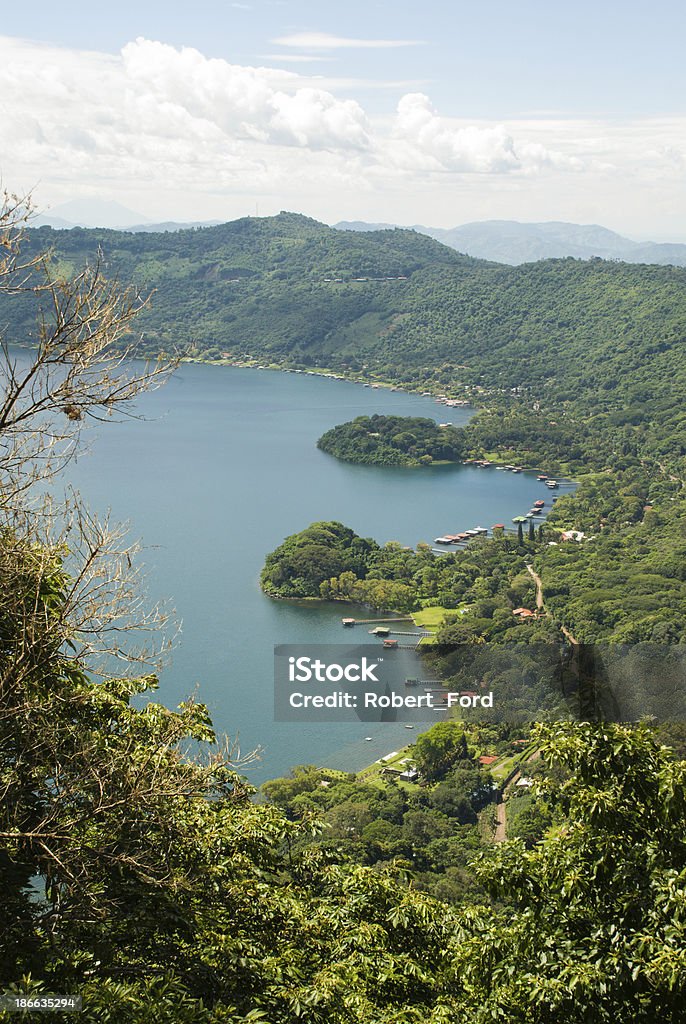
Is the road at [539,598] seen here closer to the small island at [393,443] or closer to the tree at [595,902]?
the small island at [393,443]

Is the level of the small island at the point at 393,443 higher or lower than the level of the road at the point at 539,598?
higher

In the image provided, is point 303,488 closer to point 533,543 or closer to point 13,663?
point 533,543

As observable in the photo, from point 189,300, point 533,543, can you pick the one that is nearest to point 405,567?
point 533,543

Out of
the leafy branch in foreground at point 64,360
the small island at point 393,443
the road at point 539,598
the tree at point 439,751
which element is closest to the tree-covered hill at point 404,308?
the small island at point 393,443

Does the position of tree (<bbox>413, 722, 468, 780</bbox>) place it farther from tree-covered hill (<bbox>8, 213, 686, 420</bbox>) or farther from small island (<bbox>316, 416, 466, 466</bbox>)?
tree-covered hill (<bbox>8, 213, 686, 420</bbox>)

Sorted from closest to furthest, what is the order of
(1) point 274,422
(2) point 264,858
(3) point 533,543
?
1. (2) point 264,858
2. (3) point 533,543
3. (1) point 274,422

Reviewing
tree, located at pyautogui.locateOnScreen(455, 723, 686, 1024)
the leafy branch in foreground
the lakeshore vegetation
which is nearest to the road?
the lakeshore vegetation

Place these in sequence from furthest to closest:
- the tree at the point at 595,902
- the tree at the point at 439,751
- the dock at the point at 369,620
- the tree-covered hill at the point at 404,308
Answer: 1. the tree-covered hill at the point at 404,308
2. the dock at the point at 369,620
3. the tree at the point at 439,751
4. the tree at the point at 595,902

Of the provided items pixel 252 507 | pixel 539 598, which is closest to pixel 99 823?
pixel 539 598
